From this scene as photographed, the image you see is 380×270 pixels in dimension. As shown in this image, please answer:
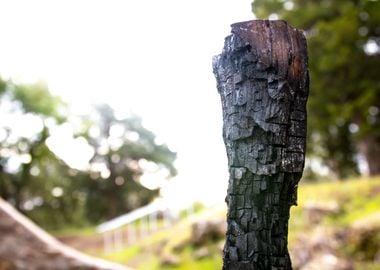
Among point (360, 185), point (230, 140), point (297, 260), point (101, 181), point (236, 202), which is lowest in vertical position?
point (236, 202)

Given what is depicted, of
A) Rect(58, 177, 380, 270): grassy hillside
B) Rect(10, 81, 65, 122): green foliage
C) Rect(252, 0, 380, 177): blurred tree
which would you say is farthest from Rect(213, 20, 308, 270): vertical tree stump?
Rect(10, 81, 65, 122): green foliage

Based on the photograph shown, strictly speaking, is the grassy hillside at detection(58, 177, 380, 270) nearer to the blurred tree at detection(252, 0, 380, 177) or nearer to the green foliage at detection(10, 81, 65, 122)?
the blurred tree at detection(252, 0, 380, 177)

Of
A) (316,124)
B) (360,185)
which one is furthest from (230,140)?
(316,124)

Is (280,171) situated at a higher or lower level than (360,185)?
lower

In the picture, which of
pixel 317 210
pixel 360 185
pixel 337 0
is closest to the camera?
pixel 317 210

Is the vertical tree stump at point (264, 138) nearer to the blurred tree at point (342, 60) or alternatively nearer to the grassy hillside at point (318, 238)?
the grassy hillside at point (318, 238)

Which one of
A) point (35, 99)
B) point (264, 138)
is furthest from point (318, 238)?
point (35, 99)

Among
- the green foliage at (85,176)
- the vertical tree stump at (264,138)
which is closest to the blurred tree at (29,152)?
the green foliage at (85,176)

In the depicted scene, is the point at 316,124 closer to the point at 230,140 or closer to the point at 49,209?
the point at 230,140
